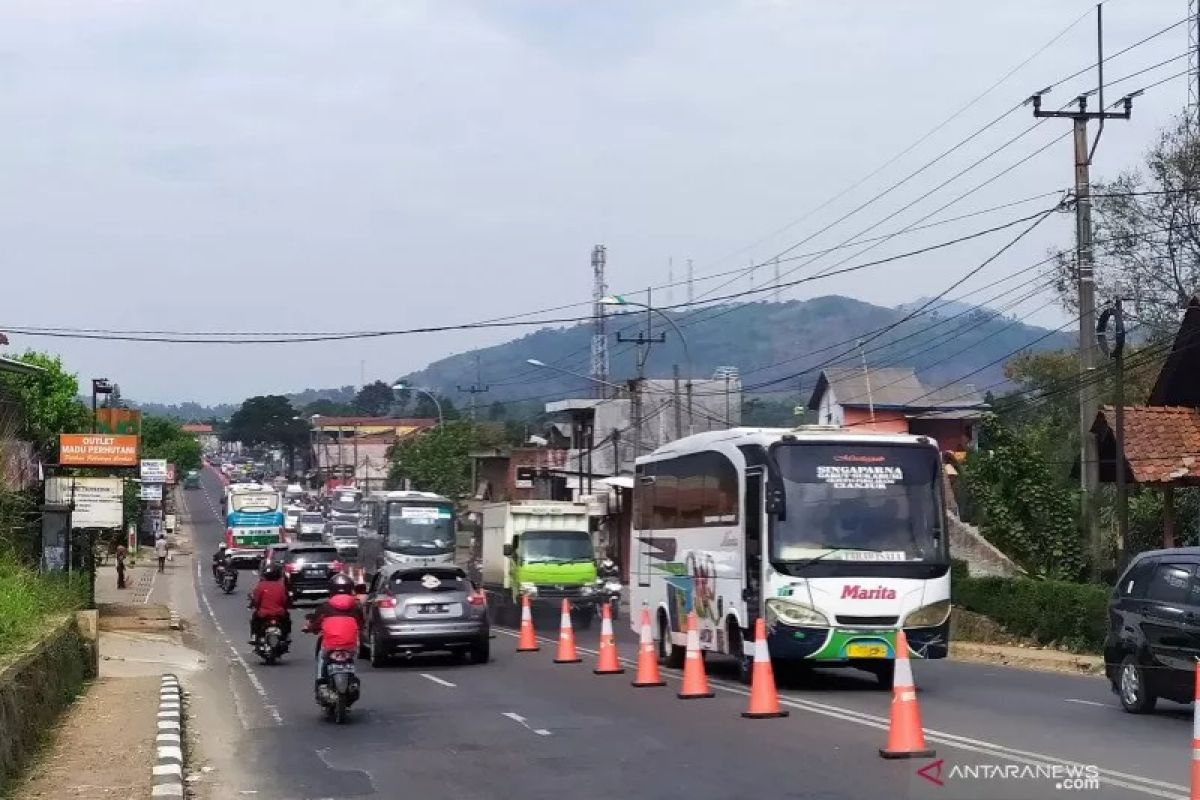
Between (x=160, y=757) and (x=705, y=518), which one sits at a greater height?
(x=705, y=518)

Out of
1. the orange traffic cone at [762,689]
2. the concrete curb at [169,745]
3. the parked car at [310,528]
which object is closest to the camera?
the concrete curb at [169,745]

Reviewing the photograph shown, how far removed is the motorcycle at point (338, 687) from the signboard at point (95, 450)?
2172 cm

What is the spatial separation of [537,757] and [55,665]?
252 inches

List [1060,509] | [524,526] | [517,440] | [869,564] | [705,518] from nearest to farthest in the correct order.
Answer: [869,564] → [705,518] → [1060,509] → [524,526] → [517,440]

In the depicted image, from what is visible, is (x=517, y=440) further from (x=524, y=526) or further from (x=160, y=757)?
(x=160, y=757)

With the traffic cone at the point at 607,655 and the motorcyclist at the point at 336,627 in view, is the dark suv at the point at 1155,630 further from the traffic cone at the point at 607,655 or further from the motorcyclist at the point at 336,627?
the motorcyclist at the point at 336,627

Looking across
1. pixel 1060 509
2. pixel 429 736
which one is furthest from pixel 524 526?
pixel 429 736

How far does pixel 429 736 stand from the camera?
52.1 feet

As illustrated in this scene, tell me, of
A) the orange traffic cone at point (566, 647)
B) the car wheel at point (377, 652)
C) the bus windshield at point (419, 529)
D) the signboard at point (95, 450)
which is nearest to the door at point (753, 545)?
the orange traffic cone at point (566, 647)

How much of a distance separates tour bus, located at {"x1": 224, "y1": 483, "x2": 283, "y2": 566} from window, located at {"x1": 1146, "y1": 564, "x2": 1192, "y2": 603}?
63407mm

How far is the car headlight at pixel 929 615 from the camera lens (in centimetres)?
1930

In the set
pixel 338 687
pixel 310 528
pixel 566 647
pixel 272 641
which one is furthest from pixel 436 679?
pixel 310 528

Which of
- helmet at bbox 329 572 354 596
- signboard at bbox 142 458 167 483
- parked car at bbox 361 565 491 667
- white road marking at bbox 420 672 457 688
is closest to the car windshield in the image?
parked car at bbox 361 565 491 667

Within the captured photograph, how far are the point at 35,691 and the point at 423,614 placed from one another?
10374mm
